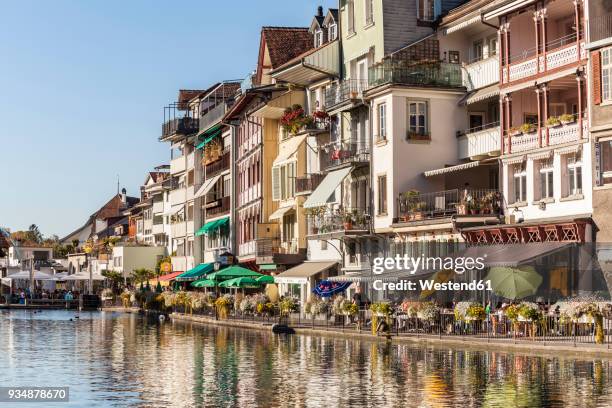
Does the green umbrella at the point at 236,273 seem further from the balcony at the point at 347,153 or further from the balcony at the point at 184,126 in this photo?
the balcony at the point at 184,126

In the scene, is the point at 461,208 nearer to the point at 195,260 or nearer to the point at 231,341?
the point at 231,341

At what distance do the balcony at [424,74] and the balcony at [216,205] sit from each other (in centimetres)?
3776

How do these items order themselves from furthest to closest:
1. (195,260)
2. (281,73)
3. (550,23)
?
(195,260) < (281,73) < (550,23)

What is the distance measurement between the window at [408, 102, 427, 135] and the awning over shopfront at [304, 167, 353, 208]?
5195 millimetres

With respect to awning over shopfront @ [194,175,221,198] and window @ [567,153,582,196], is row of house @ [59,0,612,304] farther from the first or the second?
awning over shopfront @ [194,175,221,198]

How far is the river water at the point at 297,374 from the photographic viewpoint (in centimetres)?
2941

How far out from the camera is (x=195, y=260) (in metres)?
109

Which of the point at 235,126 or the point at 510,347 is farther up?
the point at 235,126

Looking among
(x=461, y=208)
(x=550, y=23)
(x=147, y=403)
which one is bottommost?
(x=147, y=403)

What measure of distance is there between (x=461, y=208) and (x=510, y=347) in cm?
1304

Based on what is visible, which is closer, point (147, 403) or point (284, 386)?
point (147, 403)

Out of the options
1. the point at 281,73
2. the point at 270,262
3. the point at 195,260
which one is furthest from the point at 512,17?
the point at 195,260

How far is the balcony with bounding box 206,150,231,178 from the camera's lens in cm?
9825

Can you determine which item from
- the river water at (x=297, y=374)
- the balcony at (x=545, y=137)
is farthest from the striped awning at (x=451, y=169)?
the river water at (x=297, y=374)
